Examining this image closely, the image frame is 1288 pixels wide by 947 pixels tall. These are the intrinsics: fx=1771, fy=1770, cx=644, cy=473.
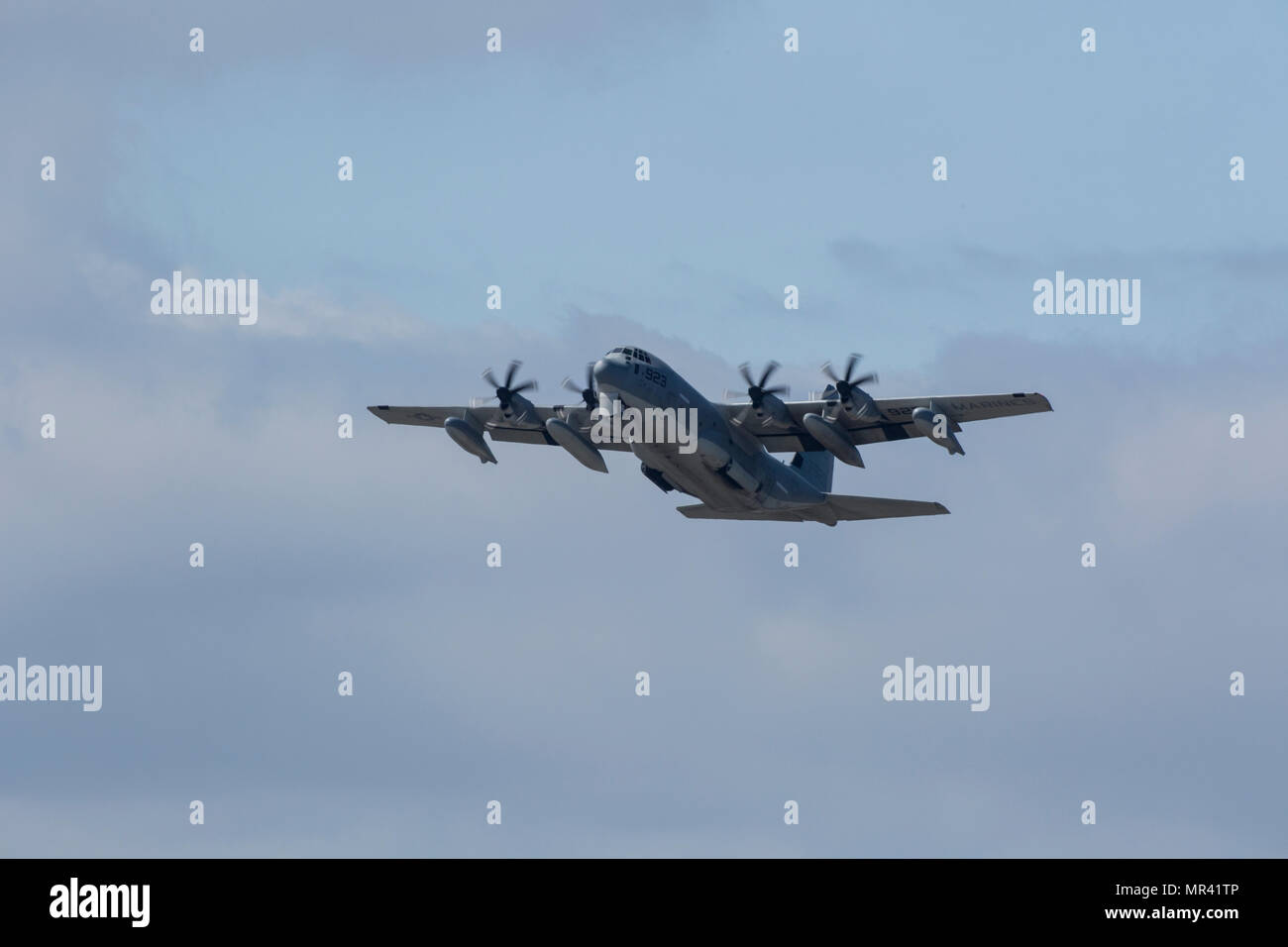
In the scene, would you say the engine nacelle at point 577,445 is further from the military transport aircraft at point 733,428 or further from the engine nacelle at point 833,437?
the engine nacelle at point 833,437

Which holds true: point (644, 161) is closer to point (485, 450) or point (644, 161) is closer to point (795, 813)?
point (485, 450)

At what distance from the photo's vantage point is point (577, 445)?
6625 cm

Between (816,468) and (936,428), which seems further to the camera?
(816,468)

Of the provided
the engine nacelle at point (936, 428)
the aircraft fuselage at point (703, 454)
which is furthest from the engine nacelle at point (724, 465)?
the engine nacelle at point (936, 428)

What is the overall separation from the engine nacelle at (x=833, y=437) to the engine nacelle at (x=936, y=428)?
326 centimetres

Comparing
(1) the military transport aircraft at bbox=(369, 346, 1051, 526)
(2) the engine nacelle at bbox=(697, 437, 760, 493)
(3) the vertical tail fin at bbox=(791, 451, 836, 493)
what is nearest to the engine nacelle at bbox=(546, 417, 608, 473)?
(1) the military transport aircraft at bbox=(369, 346, 1051, 526)

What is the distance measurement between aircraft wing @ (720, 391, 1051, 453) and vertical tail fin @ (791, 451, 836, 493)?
5617 mm

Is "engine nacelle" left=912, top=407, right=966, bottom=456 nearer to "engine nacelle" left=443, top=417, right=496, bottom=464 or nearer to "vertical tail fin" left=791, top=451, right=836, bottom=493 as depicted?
"vertical tail fin" left=791, top=451, right=836, bottom=493

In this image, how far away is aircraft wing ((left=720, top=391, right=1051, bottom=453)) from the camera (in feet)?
207

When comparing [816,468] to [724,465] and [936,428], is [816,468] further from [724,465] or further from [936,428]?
[936,428]

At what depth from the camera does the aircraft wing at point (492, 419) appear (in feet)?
234

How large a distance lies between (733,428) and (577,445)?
19.8ft

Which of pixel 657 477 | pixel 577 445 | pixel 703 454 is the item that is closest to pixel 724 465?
pixel 703 454
